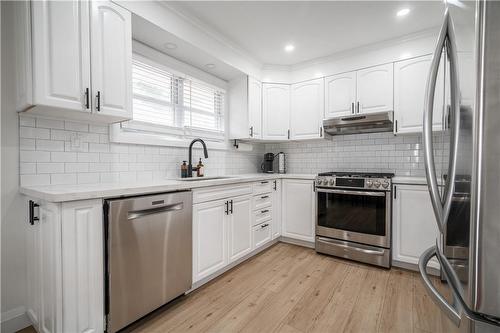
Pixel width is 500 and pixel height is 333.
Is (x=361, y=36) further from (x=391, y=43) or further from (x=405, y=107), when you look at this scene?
(x=405, y=107)

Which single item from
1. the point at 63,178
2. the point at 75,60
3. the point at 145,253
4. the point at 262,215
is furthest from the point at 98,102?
the point at 262,215

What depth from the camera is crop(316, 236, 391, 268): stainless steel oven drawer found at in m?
2.55

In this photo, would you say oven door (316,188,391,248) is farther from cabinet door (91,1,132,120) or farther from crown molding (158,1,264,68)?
cabinet door (91,1,132,120)

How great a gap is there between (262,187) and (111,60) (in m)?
1.95

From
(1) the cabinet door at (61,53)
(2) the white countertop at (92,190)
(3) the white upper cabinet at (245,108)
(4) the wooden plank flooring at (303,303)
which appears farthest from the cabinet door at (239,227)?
(1) the cabinet door at (61,53)

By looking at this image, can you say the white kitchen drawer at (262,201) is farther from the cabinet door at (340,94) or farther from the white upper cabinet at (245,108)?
the cabinet door at (340,94)

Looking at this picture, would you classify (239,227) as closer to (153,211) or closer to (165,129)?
(153,211)

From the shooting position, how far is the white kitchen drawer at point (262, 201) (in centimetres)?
280

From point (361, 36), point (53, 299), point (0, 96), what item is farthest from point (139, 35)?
point (361, 36)

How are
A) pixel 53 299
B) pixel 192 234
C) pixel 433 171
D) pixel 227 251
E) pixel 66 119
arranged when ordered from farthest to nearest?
pixel 227 251 < pixel 192 234 < pixel 66 119 < pixel 53 299 < pixel 433 171

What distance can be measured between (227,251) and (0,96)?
2067mm

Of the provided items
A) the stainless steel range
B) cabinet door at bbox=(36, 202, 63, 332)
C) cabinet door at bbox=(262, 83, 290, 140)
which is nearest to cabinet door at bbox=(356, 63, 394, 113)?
the stainless steel range

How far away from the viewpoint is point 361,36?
8.96 feet

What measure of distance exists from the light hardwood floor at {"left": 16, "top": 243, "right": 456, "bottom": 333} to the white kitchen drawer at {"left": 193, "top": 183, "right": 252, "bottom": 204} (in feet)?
2.61
